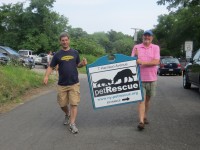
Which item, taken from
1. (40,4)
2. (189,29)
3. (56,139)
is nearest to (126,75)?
(56,139)

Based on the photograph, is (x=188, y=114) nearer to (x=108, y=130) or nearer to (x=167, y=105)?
(x=167, y=105)

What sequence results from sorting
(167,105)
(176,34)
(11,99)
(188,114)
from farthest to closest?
(176,34) < (11,99) < (167,105) < (188,114)

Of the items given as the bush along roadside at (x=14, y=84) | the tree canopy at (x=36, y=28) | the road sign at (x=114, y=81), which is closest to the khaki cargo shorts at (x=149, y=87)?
the road sign at (x=114, y=81)

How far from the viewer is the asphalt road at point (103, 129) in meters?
A: 6.83

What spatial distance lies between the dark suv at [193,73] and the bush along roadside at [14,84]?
5885mm

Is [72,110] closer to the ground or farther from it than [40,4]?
closer to the ground

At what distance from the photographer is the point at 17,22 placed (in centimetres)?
5666

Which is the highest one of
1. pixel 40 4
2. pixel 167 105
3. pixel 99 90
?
pixel 40 4

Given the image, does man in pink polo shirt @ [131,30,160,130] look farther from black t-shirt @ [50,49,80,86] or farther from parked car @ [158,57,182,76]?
parked car @ [158,57,182,76]

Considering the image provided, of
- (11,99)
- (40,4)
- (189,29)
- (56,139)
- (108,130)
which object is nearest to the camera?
(56,139)

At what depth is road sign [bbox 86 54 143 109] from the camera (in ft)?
27.5

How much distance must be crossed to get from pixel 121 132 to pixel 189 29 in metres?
60.0

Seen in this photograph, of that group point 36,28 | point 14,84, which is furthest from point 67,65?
point 36,28

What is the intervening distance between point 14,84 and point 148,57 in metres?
7.18
